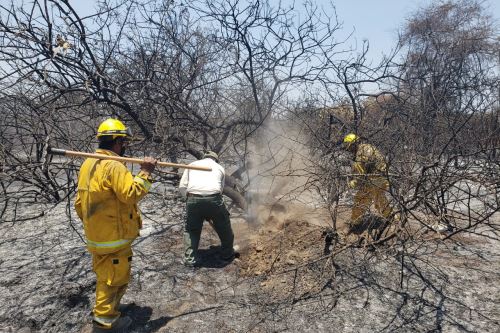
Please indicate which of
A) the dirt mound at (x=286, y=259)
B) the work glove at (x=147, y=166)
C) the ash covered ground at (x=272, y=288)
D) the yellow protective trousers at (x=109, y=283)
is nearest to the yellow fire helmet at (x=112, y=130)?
the work glove at (x=147, y=166)

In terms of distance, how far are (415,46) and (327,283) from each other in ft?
Result: 41.8

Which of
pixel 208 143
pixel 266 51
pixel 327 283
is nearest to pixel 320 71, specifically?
pixel 266 51

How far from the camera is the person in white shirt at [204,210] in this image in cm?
408

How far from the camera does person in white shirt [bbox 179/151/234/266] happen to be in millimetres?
4082

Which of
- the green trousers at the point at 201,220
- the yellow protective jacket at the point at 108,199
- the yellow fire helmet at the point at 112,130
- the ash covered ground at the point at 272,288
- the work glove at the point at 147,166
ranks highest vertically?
the yellow fire helmet at the point at 112,130

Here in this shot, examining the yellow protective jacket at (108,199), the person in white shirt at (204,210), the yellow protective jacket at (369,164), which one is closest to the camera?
the yellow protective jacket at (108,199)

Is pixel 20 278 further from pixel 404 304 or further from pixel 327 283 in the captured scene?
pixel 404 304

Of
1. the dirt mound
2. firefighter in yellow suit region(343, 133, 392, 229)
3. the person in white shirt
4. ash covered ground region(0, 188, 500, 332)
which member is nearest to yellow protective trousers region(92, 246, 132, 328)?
ash covered ground region(0, 188, 500, 332)

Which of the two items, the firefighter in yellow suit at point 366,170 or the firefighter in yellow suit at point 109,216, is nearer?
the firefighter in yellow suit at point 109,216

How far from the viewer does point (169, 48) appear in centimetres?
590

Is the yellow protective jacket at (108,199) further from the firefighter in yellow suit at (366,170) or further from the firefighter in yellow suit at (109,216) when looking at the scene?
the firefighter in yellow suit at (366,170)

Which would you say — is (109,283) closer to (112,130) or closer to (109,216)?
(109,216)

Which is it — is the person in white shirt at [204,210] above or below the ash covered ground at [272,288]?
above

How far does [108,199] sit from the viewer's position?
2.86m
